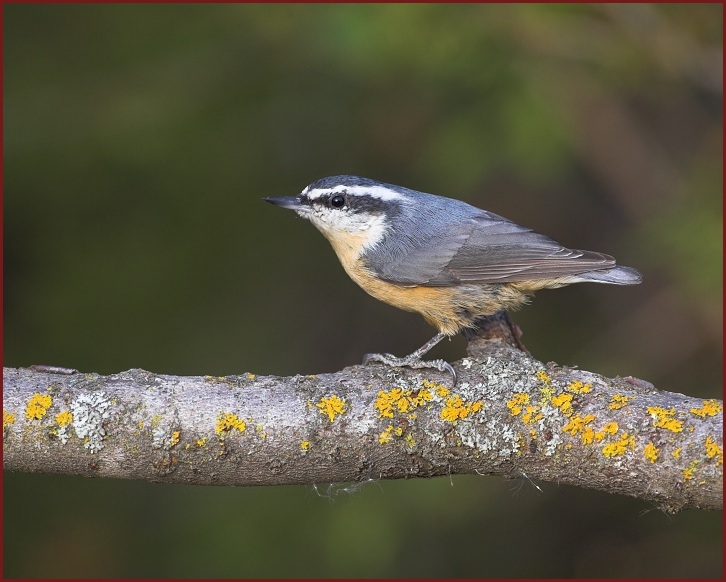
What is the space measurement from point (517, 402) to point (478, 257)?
1.05 meters

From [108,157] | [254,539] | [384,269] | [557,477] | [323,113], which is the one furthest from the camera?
[323,113]

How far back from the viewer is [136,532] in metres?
4.60

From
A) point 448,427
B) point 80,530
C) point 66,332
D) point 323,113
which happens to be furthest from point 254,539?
point 323,113

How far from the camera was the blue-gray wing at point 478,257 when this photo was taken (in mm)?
3625

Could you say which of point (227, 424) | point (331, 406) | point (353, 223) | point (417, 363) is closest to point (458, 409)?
point (417, 363)

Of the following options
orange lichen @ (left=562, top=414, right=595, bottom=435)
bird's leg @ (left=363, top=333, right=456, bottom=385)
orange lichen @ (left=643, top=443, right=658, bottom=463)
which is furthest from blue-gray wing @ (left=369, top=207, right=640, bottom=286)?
orange lichen @ (left=643, top=443, right=658, bottom=463)

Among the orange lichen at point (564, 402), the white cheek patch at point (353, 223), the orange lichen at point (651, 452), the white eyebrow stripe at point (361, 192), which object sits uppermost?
the white eyebrow stripe at point (361, 192)

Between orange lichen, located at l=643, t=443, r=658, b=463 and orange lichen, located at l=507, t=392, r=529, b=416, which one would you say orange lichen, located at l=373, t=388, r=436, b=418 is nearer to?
orange lichen, located at l=507, t=392, r=529, b=416

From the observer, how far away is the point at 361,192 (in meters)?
3.85

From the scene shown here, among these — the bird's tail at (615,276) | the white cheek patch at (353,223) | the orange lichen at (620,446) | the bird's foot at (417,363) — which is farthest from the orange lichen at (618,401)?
the white cheek patch at (353,223)

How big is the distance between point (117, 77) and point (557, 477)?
3435mm

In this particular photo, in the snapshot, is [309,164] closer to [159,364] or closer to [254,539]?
[159,364]

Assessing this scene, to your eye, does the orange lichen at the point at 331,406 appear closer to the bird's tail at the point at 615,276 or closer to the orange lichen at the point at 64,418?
the orange lichen at the point at 64,418

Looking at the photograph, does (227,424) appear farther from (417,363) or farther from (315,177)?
(315,177)
